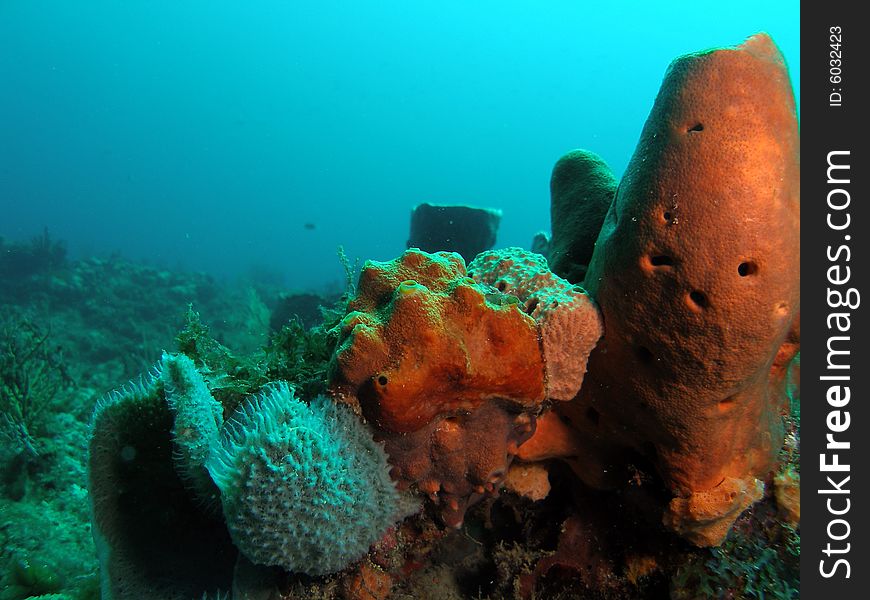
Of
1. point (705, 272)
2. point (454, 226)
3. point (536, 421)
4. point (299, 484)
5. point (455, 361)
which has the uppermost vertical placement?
point (454, 226)

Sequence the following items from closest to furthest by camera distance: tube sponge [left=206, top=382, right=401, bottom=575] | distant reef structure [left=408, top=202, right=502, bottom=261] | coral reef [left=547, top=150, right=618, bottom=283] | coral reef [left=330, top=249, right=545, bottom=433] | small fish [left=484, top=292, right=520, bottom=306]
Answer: tube sponge [left=206, top=382, right=401, bottom=575]
coral reef [left=330, top=249, right=545, bottom=433]
small fish [left=484, top=292, right=520, bottom=306]
coral reef [left=547, top=150, right=618, bottom=283]
distant reef structure [left=408, top=202, right=502, bottom=261]

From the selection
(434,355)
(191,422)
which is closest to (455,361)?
(434,355)

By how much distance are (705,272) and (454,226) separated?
730cm

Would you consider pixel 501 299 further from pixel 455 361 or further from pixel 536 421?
pixel 536 421

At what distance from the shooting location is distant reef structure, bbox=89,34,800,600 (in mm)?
1806

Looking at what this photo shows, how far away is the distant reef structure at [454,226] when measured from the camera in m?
8.96

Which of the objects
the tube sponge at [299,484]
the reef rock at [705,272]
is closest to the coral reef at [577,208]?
the reef rock at [705,272]

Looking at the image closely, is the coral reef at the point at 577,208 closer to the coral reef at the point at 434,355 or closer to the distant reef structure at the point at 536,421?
the distant reef structure at the point at 536,421

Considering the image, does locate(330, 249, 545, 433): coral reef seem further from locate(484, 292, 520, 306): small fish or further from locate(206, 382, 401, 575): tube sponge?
locate(206, 382, 401, 575): tube sponge

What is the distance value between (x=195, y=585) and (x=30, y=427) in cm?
427
